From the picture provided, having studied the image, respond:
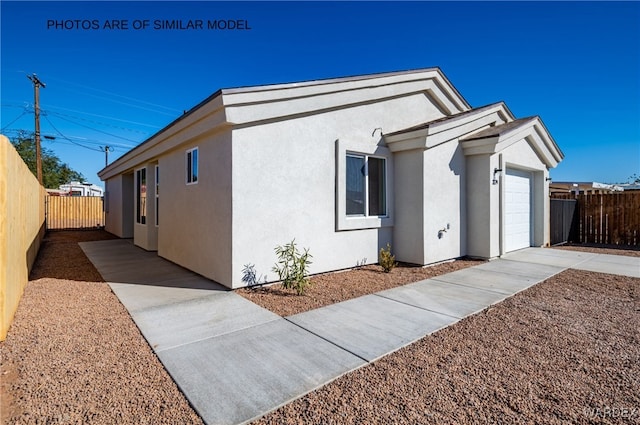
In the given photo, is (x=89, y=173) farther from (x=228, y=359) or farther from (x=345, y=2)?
(x=228, y=359)

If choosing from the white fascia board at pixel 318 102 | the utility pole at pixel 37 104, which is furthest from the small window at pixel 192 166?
the utility pole at pixel 37 104

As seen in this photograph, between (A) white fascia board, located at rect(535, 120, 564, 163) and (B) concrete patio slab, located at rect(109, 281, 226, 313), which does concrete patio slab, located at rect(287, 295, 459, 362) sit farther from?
(A) white fascia board, located at rect(535, 120, 564, 163)

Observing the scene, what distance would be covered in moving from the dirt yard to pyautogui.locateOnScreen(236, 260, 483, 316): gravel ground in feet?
1.10

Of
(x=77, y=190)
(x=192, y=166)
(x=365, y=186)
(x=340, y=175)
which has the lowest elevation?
(x=365, y=186)

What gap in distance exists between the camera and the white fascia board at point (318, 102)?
5.66m

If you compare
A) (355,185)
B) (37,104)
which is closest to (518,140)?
(355,185)

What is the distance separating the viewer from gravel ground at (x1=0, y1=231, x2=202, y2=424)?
7.93 ft

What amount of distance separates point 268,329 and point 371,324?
1384 mm

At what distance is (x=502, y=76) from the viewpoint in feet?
41.2

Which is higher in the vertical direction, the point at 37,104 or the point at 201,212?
the point at 37,104

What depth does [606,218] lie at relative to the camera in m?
12.8

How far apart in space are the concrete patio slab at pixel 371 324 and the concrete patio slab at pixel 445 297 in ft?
0.82

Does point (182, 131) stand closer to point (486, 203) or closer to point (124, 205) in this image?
point (486, 203)

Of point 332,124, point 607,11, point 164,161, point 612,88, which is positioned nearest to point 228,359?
point 332,124
